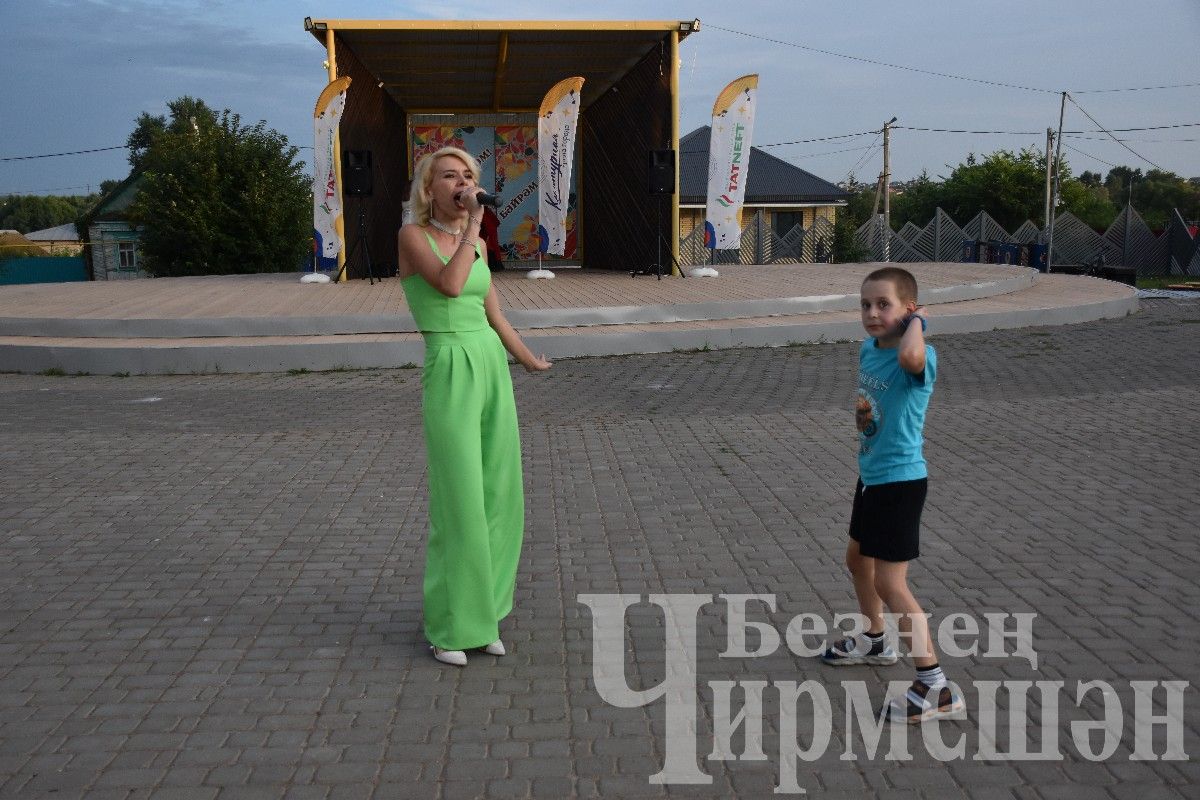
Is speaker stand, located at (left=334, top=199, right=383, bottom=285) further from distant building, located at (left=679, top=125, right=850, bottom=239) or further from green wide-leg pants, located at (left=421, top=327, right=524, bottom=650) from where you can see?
distant building, located at (left=679, top=125, right=850, bottom=239)

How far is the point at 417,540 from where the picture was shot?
5.73 meters

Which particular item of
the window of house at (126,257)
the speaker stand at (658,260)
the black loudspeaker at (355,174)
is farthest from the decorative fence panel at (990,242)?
the window of house at (126,257)

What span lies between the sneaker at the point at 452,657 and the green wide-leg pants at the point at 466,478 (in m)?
0.02

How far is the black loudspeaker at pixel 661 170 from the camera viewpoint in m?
18.6

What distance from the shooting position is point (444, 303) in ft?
13.1

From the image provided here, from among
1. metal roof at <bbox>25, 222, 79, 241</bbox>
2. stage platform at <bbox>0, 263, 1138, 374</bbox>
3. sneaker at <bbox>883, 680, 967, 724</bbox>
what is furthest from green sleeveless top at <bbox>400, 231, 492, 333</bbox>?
metal roof at <bbox>25, 222, 79, 241</bbox>

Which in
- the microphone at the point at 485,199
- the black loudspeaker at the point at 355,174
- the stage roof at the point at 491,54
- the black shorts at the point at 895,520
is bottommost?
the black shorts at the point at 895,520

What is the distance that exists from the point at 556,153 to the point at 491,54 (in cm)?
279

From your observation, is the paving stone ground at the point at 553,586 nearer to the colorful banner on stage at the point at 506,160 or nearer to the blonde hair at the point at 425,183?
the blonde hair at the point at 425,183

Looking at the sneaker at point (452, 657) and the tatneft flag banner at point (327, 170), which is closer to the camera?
the sneaker at point (452, 657)

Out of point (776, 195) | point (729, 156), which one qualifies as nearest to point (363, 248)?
point (729, 156)

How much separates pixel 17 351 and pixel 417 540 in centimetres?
913

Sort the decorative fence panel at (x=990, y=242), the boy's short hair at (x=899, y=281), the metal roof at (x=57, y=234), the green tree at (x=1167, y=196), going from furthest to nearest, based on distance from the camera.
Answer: the metal roof at (x=57, y=234) → the green tree at (x=1167, y=196) → the decorative fence panel at (x=990, y=242) → the boy's short hair at (x=899, y=281)

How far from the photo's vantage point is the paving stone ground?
325 centimetres
